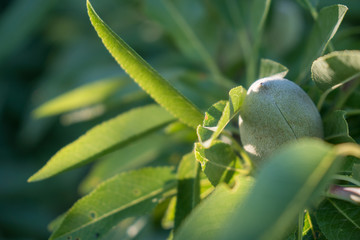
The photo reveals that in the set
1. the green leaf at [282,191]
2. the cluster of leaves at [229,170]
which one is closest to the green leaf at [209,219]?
the cluster of leaves at [229,170]

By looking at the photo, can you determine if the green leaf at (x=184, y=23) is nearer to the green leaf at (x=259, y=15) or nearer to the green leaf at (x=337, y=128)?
the green leaf at (x=259, y=15)

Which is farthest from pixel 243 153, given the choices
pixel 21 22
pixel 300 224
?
pixel 21 22

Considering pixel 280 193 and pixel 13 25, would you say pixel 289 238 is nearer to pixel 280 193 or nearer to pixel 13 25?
pixel 280 193

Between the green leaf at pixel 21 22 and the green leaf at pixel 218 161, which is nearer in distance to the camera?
the green leaf at pixel 218 161

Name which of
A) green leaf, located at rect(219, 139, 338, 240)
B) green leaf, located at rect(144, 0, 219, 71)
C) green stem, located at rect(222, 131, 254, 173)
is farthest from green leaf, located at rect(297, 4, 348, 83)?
green leaf, located at rect(144, 0, 219, 71)

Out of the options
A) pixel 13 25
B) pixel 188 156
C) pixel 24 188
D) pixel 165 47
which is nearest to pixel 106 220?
pixel 188 156

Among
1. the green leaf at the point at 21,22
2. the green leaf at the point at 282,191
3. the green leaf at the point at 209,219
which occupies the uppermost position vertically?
the green leaf at the point at 21,22
